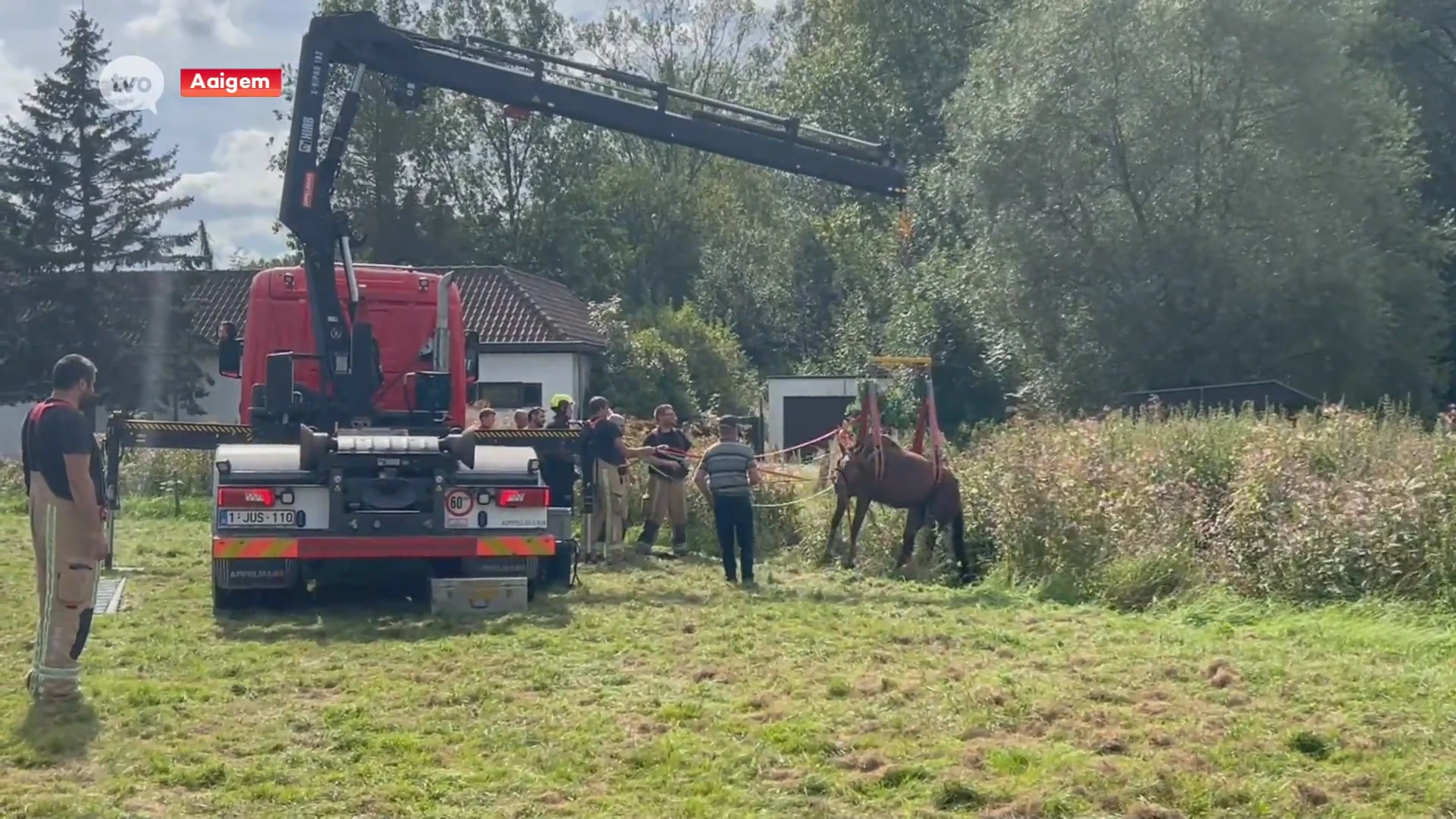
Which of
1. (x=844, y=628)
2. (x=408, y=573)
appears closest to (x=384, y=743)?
(x=844, y=628)

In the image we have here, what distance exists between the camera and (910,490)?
16.2 metres

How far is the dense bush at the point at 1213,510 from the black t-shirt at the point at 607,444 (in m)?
2.27

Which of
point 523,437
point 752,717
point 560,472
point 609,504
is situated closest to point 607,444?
point 609,504

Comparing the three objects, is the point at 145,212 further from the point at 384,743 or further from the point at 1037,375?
the point at 384,743

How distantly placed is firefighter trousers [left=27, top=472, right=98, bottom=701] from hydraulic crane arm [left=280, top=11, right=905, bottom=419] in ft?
22.0

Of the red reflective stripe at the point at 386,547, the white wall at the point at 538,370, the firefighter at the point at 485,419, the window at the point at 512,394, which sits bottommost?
the red reflective stripe at the point at 386,547

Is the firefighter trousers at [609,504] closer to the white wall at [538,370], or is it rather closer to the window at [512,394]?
the window at [512,394]

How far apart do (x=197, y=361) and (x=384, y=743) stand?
119 feet

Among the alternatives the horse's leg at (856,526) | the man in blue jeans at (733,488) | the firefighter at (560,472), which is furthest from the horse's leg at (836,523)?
the firefighter at (560,472)

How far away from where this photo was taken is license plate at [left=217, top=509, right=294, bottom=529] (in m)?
12.5

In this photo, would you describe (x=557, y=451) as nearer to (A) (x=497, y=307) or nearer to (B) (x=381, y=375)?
(B) (x=381, y=375)

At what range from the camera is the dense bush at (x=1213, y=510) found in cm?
1237

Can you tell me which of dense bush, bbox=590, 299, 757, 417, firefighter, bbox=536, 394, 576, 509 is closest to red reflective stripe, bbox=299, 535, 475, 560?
firefighter, bbox=536, 394, 576, 509

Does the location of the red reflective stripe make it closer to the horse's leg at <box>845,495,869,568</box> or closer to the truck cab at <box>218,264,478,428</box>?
the truck cab at <box>218,264,478,428</box>
